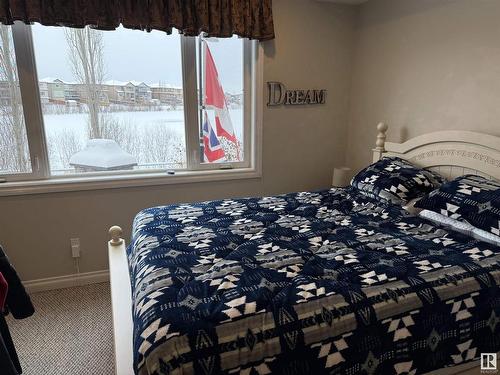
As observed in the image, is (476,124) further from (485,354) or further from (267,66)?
(267,66)

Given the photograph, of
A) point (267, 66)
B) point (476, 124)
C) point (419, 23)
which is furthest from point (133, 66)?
point (476, 124)

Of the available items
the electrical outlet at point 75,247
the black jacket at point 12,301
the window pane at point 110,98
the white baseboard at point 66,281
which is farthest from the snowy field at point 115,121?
the black jacket at point 12,301

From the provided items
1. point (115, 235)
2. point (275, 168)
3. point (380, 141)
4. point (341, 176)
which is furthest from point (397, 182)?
point (115, 235)

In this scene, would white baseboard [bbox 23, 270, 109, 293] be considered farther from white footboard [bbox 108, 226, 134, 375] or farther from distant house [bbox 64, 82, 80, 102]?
distant house [bbox 64, 82, 80, 102]

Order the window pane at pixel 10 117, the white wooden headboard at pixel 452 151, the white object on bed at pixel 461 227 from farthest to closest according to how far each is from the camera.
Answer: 1. the window pane at pixel 10 117
2. the white wooden headboard at pixel 452 151
3. the white object on bed at pixel 461 227

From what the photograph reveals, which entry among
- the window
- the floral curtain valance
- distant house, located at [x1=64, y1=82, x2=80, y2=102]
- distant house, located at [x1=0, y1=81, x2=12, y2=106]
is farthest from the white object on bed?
distant house, located at [x1=0, y1=81, x2=12, y2=106]

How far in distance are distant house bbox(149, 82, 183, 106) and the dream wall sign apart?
2.59 ft

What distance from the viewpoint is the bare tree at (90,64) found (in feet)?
8.50

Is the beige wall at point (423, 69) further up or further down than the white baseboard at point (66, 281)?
further up

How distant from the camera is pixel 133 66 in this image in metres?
2.77

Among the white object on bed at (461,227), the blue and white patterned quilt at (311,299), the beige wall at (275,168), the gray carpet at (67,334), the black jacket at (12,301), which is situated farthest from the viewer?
the beige wall at (275,168)

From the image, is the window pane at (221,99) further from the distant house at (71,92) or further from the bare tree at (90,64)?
the distant house at (71,92)

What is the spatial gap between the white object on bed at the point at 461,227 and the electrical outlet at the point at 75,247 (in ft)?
8.30

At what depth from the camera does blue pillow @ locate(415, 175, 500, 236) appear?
1.77 meters
